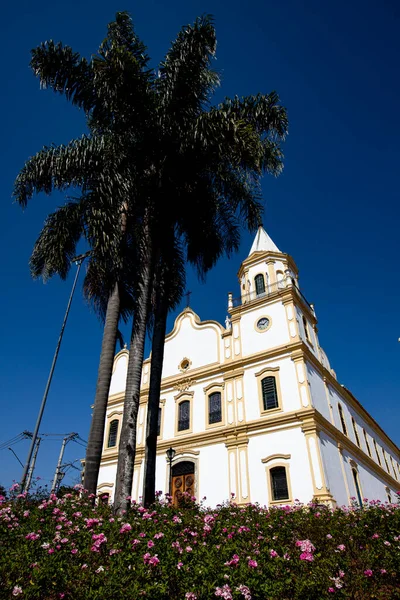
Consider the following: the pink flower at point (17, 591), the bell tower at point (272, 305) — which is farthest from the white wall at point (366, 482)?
the pink flower at point (17, 591)

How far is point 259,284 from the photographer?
937 inches

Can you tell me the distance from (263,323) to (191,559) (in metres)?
17.4

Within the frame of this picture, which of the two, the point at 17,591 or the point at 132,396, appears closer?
the point at 17,591

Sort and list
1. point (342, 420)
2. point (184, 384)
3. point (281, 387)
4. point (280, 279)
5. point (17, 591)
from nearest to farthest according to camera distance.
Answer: point (17, 591) → point (281, 387) → point (184, 384) → point (342, 420) → point (280, 279)

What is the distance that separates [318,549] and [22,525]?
492 cm

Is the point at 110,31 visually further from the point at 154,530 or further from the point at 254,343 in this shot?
the point at 254,343

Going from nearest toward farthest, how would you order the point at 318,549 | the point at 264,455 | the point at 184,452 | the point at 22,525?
the point at 318,549 → the point at 22,525 → the point at 264,455 → the point at 184,452

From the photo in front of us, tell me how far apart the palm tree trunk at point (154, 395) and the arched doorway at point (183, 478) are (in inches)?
384

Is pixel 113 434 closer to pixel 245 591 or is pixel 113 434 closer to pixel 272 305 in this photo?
pixel 272 305

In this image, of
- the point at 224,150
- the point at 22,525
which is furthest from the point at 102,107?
the point at 22,525

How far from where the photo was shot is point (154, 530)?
6.15 metres

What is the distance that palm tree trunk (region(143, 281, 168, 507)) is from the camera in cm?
1009

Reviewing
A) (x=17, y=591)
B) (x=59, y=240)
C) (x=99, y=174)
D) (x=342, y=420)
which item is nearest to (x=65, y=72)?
(x=99, y=174)

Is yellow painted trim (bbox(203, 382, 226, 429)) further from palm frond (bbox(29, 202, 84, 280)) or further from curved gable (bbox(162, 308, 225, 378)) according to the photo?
palm frond (bbox(29, 202, 84, 280))
